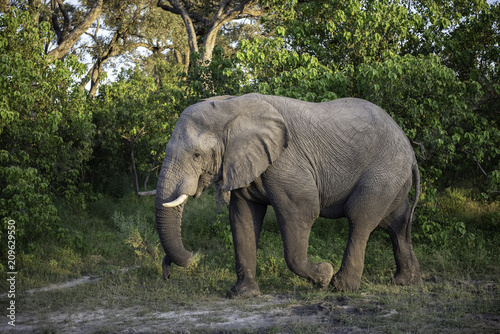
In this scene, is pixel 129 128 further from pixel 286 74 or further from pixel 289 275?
pixel 289 275

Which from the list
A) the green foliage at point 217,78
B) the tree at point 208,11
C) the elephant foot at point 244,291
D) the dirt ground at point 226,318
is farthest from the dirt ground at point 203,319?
the tree at point 208,11

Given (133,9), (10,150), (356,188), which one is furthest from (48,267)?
(133,9)

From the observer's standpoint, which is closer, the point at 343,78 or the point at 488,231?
the point at 343,78

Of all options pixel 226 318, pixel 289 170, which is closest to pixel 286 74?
pixel 289 170

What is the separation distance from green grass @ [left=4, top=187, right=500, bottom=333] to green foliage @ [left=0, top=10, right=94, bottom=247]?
0.85m

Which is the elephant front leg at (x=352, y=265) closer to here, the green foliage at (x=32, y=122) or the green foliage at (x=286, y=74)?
the green foliage at (x=286, y=74)

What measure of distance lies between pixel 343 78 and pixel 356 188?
110 inches

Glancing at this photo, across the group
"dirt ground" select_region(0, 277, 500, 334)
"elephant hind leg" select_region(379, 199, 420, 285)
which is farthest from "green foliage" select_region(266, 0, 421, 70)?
"dirt ground" select_region(0, 277, 500, 334)

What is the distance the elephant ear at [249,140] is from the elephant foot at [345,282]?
5.29ft

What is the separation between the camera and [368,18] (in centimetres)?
933

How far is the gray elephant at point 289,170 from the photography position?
5859 millimetres

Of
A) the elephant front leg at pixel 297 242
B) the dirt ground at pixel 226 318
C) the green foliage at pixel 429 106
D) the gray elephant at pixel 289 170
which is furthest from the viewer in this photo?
the green foliage at pixel 429 106

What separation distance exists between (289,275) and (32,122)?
5030 millimetres

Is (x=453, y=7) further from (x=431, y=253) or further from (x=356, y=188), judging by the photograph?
(x=356, y=188)
